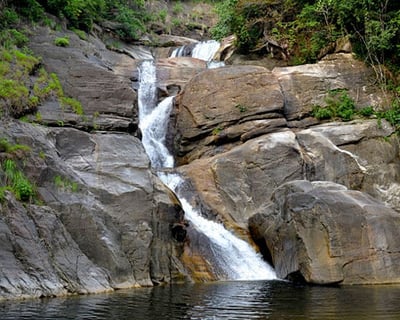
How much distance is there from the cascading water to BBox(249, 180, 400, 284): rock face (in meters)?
1.26

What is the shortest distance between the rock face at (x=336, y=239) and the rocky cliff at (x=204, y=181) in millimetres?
40

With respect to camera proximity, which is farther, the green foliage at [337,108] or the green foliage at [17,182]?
the green foliage at [337,108]

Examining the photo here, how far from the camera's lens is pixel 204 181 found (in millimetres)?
25000

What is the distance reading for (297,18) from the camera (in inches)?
1340

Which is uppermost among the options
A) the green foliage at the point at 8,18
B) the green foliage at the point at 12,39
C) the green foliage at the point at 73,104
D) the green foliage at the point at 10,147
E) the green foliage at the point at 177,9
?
the green foliage at the point at 8,18

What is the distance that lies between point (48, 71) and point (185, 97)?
708cm

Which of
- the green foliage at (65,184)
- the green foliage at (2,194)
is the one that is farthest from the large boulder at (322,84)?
the green foliage at (2,194)

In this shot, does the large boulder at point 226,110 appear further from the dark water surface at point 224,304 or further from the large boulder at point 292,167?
the dark water surface at point 224,304

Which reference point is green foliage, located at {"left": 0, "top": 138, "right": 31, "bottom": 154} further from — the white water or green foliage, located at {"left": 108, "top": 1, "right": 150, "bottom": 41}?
green foliage, located at {"left": 108, "top": 1, "right": 150, "bottom": 41}

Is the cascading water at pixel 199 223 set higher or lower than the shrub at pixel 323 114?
lower

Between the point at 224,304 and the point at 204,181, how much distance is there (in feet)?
38.0

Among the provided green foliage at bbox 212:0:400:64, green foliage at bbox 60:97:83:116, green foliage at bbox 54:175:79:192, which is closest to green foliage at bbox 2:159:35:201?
green foliage at bbox 54:175:79:192

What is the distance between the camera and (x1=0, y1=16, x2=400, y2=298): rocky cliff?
17562 mm

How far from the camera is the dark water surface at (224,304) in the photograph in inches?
469
